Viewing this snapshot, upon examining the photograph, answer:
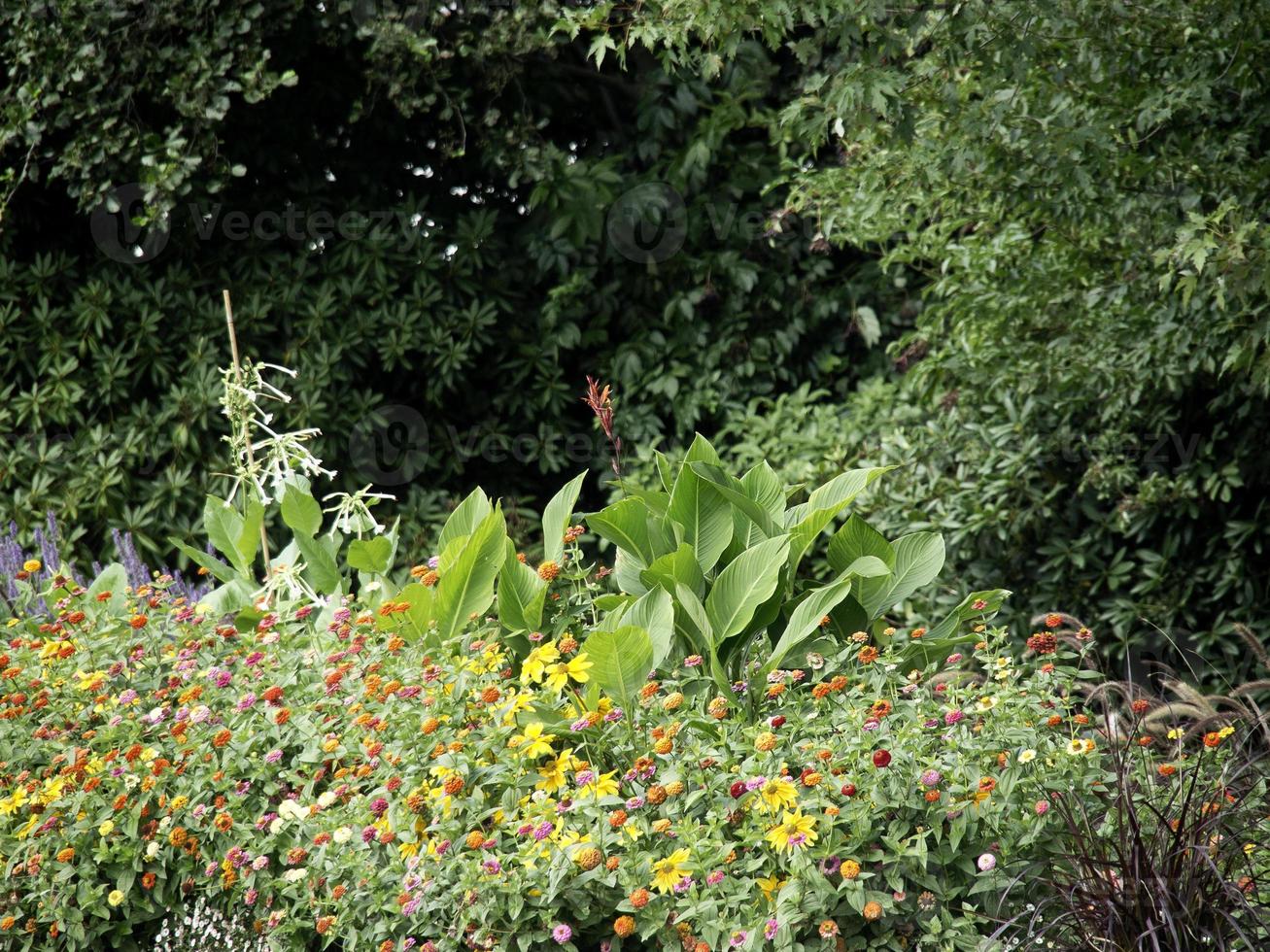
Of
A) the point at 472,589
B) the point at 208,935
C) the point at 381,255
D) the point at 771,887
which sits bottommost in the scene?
the point at 208,935

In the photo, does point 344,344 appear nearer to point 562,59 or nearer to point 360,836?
point 562,59

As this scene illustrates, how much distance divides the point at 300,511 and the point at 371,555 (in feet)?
1.05

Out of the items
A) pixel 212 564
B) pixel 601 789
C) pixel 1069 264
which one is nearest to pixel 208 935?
pixel 601 789

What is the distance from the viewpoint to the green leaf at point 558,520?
2893 mm

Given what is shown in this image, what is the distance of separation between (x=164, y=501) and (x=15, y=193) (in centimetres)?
152

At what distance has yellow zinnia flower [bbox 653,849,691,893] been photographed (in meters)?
1.84

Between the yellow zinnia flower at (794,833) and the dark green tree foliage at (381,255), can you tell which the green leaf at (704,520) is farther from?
the dark green tree foliage at (381,255)

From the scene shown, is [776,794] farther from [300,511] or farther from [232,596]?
[232,596]

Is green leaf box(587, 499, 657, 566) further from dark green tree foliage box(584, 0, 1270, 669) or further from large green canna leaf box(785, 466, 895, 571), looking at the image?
dark green tree foliage box(584, 0, 1270, 669)

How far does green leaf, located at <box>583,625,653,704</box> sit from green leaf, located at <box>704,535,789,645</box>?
0.98 ft

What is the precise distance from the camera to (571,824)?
201 cm

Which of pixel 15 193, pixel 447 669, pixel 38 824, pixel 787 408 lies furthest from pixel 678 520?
pixel 15 193

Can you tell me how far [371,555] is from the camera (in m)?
3.04

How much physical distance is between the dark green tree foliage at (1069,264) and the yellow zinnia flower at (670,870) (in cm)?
168
